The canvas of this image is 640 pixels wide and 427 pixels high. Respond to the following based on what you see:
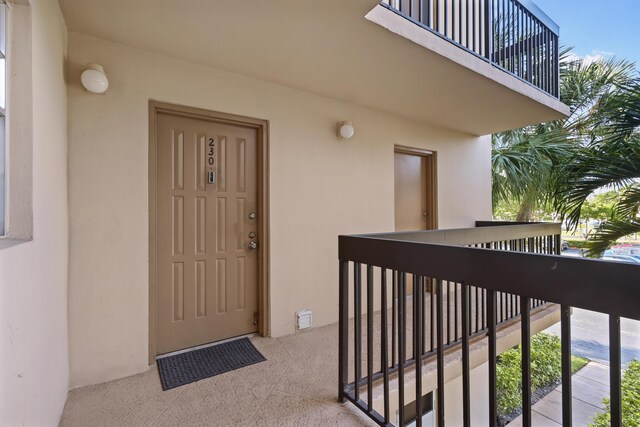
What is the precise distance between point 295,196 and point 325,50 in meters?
1.17

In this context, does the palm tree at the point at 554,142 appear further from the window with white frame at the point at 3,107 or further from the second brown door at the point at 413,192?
the window with white frame at the point at 3,107

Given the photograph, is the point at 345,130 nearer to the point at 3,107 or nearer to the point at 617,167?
the point at 3,107

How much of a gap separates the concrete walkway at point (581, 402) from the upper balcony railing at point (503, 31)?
138 inches

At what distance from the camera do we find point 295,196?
2611 millimetres

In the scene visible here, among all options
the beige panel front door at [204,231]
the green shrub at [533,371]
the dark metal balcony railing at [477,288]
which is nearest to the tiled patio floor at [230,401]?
the dark metal balcony railing at [477,288]

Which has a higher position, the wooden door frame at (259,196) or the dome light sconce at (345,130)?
the dome light sconce at (345,130)

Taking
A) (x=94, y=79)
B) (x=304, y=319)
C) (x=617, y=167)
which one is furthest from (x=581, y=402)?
(x=94, y=79)

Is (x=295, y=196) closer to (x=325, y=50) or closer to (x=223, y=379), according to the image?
(x=325, y=50)

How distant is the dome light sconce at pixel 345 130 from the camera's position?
2.81m

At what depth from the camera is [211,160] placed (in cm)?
233

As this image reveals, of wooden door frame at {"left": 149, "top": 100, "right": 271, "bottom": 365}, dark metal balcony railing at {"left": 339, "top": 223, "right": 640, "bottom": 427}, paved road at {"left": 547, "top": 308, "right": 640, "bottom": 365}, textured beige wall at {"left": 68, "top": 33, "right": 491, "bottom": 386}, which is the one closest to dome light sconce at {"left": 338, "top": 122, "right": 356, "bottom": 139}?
textured beige wall at {"left": 68, "top": 33, "right": 491, "bottom": 386}

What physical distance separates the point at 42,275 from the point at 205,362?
1.21 meters

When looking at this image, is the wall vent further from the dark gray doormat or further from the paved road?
the paved road

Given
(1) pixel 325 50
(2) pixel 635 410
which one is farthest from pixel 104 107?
(2) pixel 635 410
